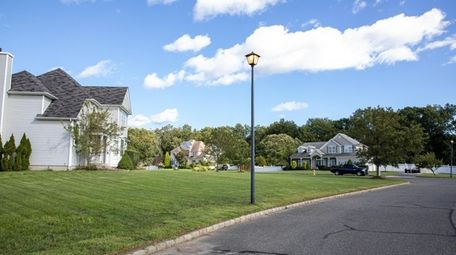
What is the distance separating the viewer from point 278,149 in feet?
308

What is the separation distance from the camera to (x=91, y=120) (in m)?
33.0

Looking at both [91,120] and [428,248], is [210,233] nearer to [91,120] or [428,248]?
Answer: [428,248]

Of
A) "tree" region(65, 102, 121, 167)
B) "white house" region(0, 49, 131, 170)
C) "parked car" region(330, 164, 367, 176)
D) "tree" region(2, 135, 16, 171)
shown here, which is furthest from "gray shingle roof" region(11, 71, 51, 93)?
"parked car" region(330, 164, 367, 176)

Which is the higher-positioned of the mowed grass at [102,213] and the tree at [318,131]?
the tree at [318,131]

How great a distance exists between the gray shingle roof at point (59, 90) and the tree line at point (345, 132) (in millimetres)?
13899

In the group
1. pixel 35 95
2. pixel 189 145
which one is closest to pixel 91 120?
pixel 35 95

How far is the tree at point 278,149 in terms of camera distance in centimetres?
9288

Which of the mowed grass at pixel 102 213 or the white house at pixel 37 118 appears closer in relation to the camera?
the mowed grass at pixel 102 213

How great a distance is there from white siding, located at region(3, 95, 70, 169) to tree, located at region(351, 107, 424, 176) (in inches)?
1159

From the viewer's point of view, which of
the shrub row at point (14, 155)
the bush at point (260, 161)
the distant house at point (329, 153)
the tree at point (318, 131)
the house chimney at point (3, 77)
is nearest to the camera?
the shrub row at point (14, 155)

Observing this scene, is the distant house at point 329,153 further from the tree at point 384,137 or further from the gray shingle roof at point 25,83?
the gray shingle roof at point 25,83

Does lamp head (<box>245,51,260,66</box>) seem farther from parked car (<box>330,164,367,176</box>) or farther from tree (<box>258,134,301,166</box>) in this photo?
tree (<box>258,134,301,166</box>)

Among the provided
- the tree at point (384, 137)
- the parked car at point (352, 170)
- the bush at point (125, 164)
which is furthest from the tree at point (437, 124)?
the bush at point (125, 164)

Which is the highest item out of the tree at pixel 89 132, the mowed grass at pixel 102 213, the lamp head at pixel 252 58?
Result: the lamp head at pixel 252 58
